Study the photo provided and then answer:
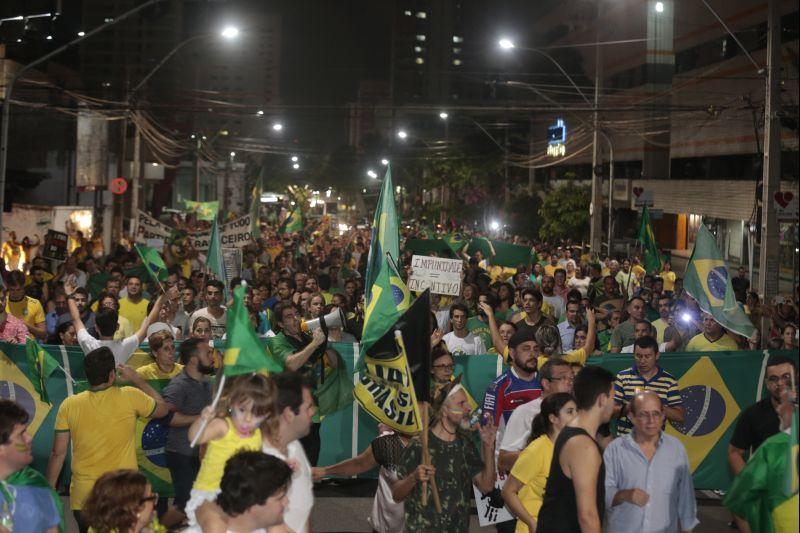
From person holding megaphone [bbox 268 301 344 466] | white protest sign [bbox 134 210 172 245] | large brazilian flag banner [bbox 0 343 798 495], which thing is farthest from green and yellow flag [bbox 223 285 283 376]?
white protest sign [bbox 134 210 172 245]

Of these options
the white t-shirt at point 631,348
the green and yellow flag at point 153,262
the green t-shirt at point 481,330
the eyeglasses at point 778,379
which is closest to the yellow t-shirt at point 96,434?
the eyeglasses at point 778,379

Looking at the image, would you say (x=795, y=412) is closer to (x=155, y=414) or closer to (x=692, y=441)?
(x=155, y=414)

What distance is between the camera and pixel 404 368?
259 inches

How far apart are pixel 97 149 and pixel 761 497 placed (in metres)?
37.9

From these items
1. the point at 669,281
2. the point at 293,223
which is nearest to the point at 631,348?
the point at 669,281

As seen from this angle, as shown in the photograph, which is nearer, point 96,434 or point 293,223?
point 96,434

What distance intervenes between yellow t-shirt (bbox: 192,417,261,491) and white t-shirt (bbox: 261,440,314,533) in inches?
2.8

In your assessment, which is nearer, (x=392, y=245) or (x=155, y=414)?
(x=155, y=414)

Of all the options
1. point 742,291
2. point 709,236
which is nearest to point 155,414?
point 709,236

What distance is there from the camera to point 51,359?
9500mm

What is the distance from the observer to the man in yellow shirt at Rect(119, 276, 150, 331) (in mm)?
13398

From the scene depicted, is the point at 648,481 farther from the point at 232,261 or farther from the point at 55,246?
the point at 55,246

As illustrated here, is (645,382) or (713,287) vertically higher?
(713,287)

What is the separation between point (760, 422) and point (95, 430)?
395cm
